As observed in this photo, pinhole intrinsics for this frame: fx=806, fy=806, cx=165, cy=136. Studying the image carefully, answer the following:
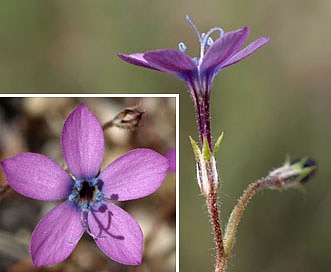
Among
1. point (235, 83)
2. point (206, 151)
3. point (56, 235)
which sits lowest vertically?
point (56, 235)

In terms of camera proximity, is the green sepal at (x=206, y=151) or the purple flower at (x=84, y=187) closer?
the purple flower at (x=84, y=187)

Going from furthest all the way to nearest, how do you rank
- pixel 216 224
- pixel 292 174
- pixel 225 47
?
pixel 292 174, pixel 216 224, pixel 225 47

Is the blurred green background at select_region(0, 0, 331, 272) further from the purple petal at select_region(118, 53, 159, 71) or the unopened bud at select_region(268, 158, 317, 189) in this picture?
the purple petal at select_region(118, 53, 159, 71)

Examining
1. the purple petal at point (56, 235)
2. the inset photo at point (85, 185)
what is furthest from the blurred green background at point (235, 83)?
the purple petal at point (56, 235)

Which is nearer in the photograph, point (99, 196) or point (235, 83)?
point (99, 196)

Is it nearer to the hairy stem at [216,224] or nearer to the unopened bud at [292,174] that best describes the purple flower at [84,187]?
the hairy stem at [216,224]

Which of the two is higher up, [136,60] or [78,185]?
[136,60]

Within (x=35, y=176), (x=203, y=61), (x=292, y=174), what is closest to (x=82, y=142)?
(x=35, y=176)

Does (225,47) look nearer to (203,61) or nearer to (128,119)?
(203,61)
